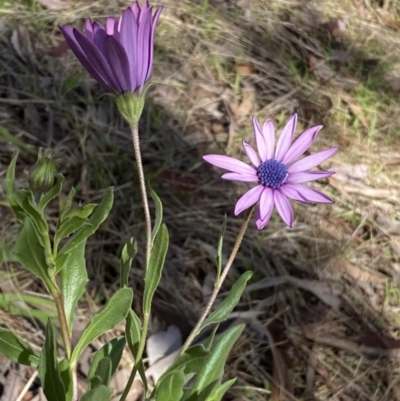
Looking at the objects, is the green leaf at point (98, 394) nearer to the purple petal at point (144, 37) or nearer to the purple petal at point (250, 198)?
the purple petal at point (250, 198)

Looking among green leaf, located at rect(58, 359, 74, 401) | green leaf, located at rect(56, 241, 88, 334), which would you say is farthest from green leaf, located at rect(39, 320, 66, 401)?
green leaf, located at rect(56, 241, 88, 334)

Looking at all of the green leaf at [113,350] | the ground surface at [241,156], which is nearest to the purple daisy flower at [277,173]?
the green leaf at [113,350]

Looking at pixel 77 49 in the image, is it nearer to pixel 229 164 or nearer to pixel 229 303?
pixel 229 164

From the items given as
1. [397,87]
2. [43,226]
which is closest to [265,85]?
[397,87]

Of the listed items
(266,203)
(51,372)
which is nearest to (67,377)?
(51,372)

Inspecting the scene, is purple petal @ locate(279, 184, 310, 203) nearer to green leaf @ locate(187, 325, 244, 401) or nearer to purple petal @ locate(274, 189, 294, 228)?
purple petal @ locate(274, 189, 294, 228)

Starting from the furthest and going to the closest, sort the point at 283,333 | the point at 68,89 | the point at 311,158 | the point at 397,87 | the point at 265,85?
the point at 397,87, the point at 265,85, the point at 68,89, the point at 283,333, the point at 311,158

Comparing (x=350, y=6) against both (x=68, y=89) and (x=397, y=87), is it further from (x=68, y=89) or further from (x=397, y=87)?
(x=68, y=89)
